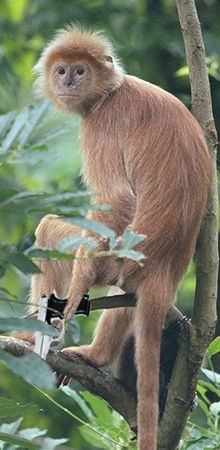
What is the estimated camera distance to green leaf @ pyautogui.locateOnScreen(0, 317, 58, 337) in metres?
1.73

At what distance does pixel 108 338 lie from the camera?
426cm

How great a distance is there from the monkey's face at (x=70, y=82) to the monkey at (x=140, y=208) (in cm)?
13

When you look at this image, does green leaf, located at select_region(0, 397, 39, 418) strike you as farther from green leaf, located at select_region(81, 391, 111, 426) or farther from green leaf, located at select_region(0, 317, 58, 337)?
green leaf, located at select_region(81, 391, 111, 426)

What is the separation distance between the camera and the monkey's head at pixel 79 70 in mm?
4391

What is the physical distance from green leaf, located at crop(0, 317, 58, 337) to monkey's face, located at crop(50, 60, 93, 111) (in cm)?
272

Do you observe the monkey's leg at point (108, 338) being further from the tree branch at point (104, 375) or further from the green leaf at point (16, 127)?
the green leaf at point (16, 127)

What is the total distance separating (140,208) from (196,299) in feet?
1.31

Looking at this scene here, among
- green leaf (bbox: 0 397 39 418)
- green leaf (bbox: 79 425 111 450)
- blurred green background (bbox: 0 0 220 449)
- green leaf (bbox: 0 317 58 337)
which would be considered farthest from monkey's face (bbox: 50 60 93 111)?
green leaf (bbox: 0 317 58 337)

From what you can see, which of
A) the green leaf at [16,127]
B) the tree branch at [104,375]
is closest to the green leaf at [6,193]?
the green leaf at [16,127]

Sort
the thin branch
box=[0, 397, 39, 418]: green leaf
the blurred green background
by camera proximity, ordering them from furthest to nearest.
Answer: the blurred green background, the thin branch, box=[0, 397, 39, 418]: green leaf

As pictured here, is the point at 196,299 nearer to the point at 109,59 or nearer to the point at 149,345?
the point at 149,345

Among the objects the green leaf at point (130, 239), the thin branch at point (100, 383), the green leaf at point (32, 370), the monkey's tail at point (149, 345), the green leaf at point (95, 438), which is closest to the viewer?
the green leaf at point (32, 370)

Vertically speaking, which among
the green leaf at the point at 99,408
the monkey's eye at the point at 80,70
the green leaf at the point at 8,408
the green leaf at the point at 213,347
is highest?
the monkey's eye at the point at 80,70

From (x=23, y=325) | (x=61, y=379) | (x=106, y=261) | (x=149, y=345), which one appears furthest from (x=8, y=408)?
(x=61, y=379)
